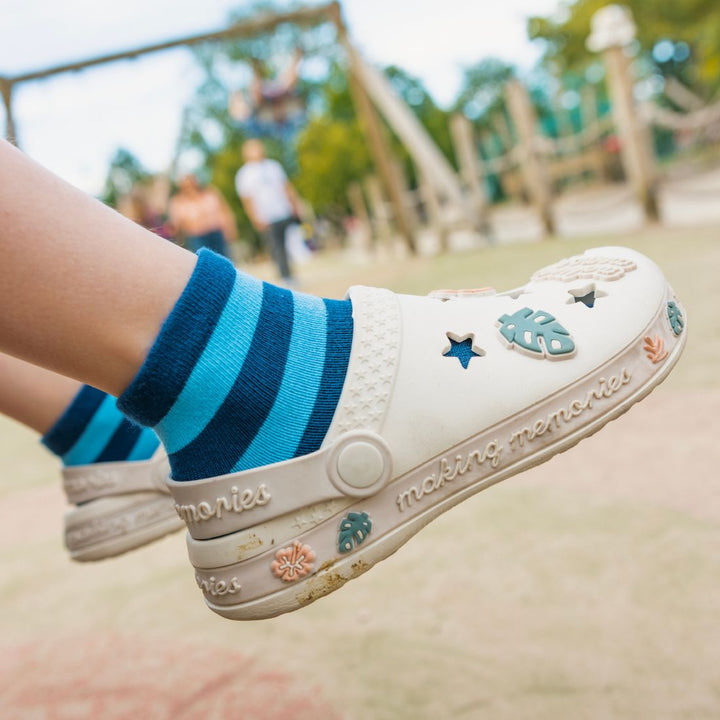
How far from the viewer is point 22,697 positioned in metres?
0.88

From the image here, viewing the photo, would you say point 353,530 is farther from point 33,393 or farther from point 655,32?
point 655,32

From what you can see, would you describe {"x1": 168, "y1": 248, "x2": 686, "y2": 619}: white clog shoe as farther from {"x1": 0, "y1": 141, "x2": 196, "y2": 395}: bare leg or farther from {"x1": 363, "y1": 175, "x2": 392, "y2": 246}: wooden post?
{"x1": 363, "y1": 175, "x2": 392, "y2": 246}: wooden post

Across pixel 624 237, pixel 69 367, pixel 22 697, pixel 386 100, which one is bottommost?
pixel 624 237

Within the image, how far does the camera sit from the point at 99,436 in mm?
955

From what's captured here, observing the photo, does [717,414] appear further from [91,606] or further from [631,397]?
[91,606]

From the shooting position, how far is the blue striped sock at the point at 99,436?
95cm

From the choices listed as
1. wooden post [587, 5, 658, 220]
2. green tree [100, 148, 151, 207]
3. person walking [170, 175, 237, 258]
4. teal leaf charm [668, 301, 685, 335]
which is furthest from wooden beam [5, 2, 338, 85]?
green tree [100, 148, 151, 207]

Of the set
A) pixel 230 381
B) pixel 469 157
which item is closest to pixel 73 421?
pixel 230 381

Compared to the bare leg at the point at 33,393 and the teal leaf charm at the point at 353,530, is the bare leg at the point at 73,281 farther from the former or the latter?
the bare leg at the point at 33,393

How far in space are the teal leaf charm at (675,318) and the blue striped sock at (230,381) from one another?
290mm

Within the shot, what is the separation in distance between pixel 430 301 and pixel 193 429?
233 mm

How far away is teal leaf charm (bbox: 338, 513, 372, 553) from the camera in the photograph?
0.63 meters

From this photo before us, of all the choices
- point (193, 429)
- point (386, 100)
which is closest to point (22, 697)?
point (193, 429)

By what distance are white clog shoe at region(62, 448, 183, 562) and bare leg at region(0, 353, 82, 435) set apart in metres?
0.07
